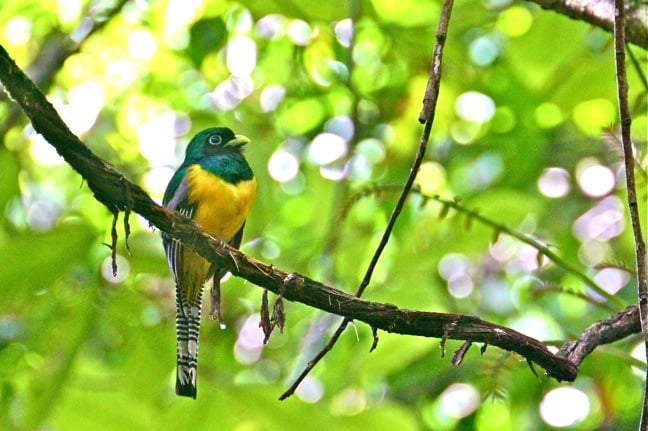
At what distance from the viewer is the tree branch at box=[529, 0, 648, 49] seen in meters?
2.89

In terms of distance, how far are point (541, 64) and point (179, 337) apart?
1.52 metres

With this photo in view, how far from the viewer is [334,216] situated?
3.62 m

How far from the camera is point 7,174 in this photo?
2594mm

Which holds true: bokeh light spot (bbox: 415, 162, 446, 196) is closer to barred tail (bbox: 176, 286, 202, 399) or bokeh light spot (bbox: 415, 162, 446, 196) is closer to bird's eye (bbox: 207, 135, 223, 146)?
bird's eye (bbox: 207, 135, 223, 146)

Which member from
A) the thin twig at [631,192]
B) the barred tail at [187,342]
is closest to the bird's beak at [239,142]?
the barred tail at [187,342]

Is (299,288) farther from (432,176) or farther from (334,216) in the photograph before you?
(432,176)

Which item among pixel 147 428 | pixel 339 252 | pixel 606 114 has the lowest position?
pixel 147 428

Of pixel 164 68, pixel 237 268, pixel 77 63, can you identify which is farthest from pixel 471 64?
pixel 237 268

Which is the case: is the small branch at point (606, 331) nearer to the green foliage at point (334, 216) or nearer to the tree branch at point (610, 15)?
the green foliage at point (334, 216)

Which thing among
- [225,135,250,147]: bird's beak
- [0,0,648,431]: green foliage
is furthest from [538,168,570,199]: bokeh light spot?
[225,135,250,147]: bird's beak

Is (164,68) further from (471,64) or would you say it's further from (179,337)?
(179,337)

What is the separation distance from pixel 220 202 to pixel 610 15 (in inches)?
57.0

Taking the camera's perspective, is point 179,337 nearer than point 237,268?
No

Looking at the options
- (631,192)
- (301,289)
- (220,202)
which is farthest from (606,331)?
(220,202)
